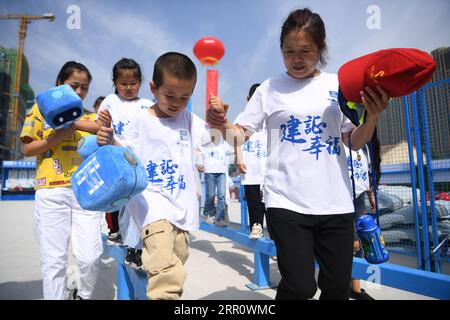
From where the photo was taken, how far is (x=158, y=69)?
1.75 meters

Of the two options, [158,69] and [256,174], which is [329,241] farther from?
[256,174]

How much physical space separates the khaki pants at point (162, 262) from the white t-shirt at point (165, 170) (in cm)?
A: 7

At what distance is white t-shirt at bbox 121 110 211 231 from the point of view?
5.84 feet

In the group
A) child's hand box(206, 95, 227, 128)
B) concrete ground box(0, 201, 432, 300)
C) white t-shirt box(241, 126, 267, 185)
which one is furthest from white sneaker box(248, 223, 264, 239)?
child's hand box(206, 95, 227, 128)

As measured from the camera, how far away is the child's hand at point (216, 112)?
5.32ft

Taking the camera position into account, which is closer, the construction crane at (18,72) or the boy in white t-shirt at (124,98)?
the boy in white t-shirt at (124,98)

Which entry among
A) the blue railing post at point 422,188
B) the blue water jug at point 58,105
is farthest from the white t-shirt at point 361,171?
the blue water jug at point 58,105

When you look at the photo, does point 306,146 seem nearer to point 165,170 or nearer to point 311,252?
point 311,252

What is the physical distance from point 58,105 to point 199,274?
234 centimetres

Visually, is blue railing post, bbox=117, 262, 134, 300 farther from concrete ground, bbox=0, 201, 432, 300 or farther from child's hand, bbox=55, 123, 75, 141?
child's hand, bbox=55, 123, 75, 141

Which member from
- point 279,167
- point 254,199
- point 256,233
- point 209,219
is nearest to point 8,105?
point 209,219

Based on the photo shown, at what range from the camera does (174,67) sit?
170 centimetres

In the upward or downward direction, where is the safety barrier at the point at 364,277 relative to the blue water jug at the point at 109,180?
downward

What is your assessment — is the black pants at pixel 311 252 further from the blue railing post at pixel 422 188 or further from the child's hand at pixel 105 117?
the blue railing post at pixel 422 188
